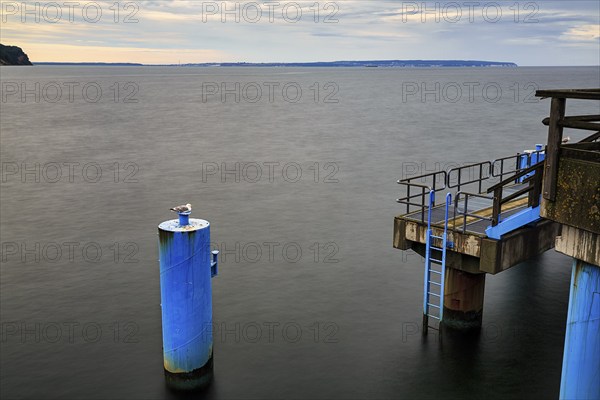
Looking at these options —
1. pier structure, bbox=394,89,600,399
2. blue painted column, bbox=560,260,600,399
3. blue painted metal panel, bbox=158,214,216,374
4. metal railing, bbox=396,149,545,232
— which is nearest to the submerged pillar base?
blue painted metal panel, bbox=158,214,216,374

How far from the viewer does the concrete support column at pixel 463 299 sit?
17.6m

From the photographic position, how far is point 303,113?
10862 cm

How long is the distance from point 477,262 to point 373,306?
19.9 feet

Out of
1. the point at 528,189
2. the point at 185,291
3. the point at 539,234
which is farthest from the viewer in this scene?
the point at 539,234

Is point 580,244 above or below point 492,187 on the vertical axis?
above

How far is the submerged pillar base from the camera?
1498cm

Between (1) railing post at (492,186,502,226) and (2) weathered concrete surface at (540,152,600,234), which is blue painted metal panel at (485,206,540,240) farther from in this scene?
(2) weathered concrete surface at (540,152,600,234)

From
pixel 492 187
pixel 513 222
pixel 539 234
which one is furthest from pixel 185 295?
pixel 539 234

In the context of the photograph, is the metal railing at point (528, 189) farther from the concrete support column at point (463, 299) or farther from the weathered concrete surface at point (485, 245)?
the concrete support column at point (463, 299)

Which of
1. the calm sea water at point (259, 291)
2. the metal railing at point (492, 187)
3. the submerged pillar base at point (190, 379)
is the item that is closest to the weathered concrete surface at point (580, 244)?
the metal railing at point (492, 187)

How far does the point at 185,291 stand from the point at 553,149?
8.18m

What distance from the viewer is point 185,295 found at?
14.0 m

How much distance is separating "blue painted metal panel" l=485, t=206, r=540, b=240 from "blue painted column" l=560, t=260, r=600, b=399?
190 inches

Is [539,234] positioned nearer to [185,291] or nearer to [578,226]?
[578,226]
